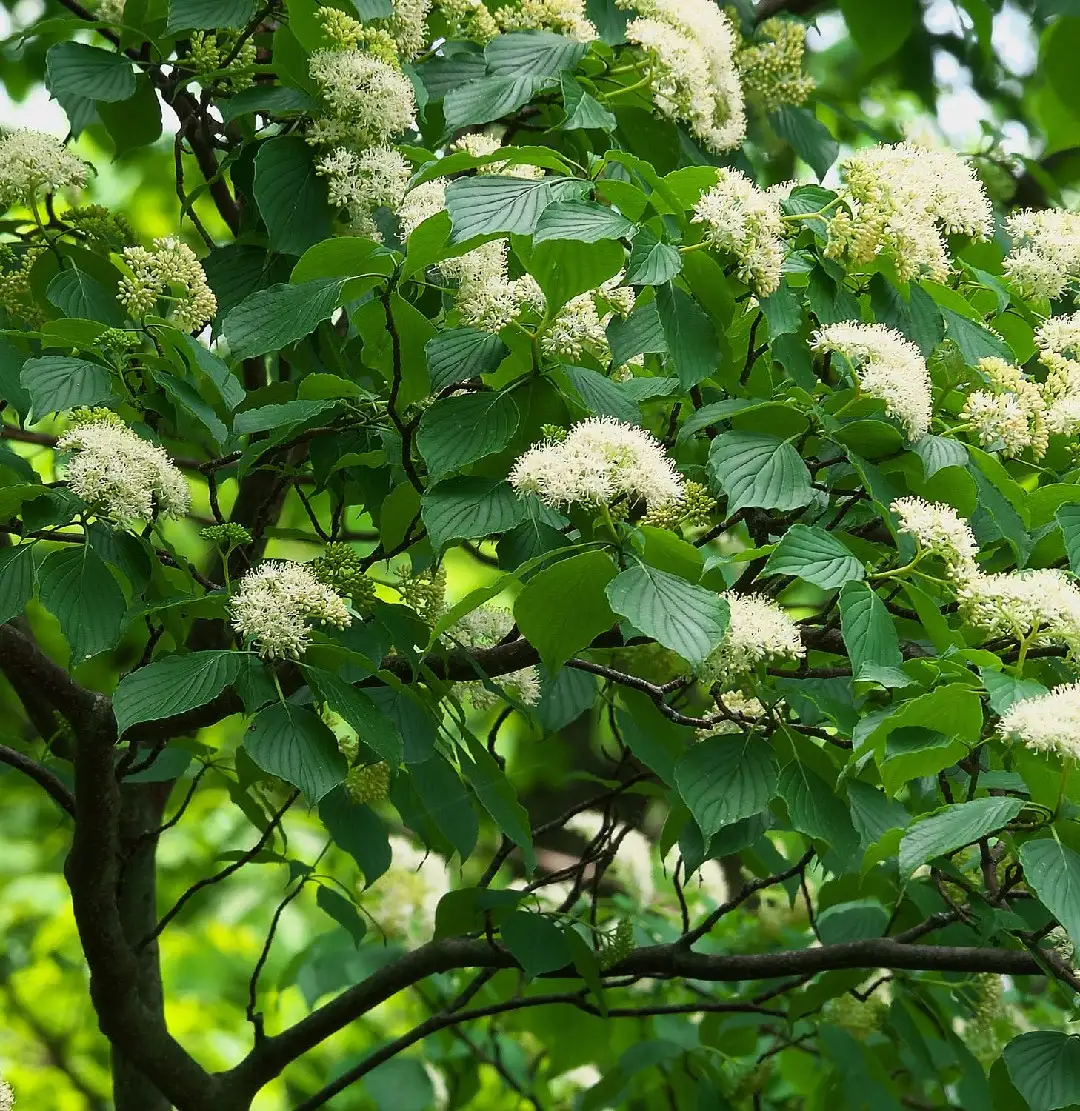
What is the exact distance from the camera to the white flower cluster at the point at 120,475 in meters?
1.58

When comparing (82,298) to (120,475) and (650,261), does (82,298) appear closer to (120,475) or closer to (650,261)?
(120,475)

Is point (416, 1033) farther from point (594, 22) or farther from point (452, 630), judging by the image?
point (594, 22)

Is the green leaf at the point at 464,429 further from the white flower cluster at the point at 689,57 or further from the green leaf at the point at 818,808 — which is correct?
the white flower cluster at the point at 689,57

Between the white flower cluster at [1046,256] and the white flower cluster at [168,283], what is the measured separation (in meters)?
1.09

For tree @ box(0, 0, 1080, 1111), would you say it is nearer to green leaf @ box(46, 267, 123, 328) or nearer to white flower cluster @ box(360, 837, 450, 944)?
green leaf @ box(46, 267, 123, 328)

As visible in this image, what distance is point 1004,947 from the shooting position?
78.5 inches

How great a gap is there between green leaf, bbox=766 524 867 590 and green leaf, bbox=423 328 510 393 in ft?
1.21

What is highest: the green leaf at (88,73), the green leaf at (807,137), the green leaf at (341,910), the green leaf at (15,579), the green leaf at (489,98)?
the green leaf at (88,73)

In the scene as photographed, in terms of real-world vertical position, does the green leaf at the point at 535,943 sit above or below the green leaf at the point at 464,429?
below

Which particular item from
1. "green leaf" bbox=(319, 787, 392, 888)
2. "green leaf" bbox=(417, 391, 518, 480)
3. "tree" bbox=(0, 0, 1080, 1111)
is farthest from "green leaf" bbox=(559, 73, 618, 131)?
"green leaf" bbox=(319, 787, 392, 888)

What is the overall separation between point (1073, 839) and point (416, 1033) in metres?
1.35

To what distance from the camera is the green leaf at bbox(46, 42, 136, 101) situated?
2051 mm

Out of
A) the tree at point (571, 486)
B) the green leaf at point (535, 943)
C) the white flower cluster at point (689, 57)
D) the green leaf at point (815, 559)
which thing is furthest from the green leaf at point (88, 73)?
the green leaf at point (535, 943)

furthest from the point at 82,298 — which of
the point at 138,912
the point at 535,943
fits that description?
the point at 138,912
